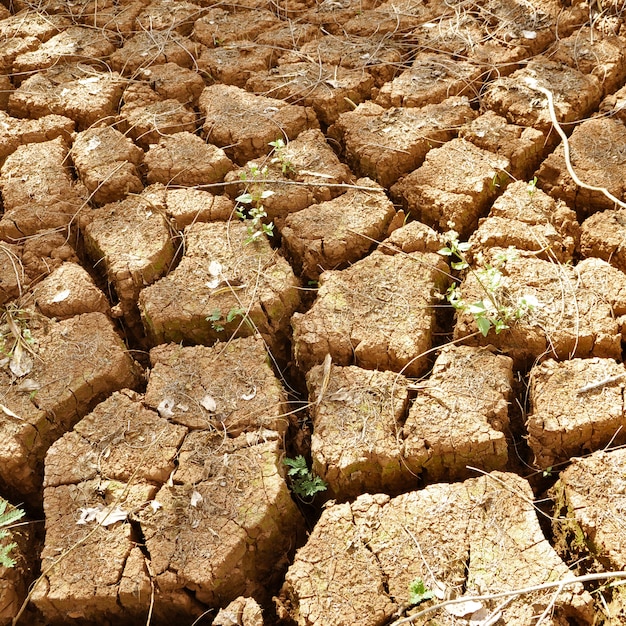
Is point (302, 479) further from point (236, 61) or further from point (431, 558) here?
point (236, 61)

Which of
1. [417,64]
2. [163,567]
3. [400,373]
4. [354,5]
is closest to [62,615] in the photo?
[163,567]

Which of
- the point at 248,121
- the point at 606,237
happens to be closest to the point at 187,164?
the point at 248,121

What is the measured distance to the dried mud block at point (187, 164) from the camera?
3350 millimetres

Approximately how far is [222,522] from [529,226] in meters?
1.80

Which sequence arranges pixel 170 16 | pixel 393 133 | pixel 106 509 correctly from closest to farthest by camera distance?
1. pixel 106 509
2. pixel 393 133
3. pixel 170 16

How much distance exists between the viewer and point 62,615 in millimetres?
2172

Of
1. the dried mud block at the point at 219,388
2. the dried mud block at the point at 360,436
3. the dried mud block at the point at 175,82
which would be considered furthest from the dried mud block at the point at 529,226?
the dried mud block at the point at 175,82

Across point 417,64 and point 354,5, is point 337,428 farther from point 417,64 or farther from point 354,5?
point 354,5

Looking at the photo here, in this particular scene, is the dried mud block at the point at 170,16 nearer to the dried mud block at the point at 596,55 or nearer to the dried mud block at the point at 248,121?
the dried mud block at the point at 248,121

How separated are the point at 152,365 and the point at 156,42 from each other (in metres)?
2.36

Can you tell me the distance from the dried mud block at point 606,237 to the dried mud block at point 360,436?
1.08 m

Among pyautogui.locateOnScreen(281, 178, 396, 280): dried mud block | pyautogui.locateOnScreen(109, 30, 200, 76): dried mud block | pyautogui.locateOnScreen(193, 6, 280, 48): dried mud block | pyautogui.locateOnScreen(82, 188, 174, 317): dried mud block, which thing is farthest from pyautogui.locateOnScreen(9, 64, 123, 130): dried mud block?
pyautogui.locateOnScreen(281, 178, 396, 280): dried mud block

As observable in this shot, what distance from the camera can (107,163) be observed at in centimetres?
343

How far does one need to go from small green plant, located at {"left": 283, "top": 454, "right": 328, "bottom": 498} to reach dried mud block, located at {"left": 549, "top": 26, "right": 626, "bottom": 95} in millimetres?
2564
